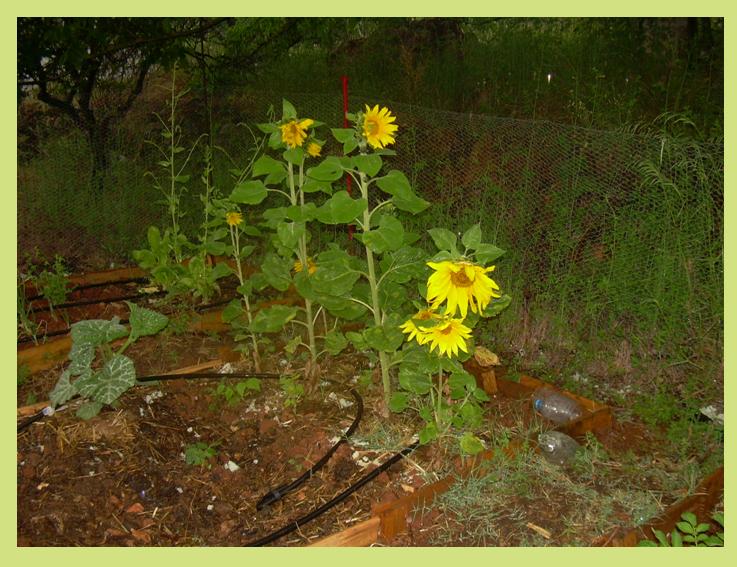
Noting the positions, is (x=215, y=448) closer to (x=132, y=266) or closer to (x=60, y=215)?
(x=132, y=266)

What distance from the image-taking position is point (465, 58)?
698cm

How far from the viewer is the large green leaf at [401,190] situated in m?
2.79

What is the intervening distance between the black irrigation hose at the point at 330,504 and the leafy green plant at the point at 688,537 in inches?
35.3

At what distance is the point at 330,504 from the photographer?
2627mm

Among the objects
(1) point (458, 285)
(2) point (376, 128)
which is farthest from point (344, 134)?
(1) point (458, 285)

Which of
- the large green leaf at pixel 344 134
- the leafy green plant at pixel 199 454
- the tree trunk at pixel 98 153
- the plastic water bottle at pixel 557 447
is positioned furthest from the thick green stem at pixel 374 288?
the tree trunk at pixel 98 153

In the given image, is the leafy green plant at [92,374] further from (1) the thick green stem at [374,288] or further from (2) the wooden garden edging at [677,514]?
(2) the wooden garden edging at [677,514]

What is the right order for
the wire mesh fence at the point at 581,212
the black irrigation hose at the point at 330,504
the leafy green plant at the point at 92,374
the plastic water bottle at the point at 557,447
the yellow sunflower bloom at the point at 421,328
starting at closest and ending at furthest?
the black irrigation hose at the point at 330,504
the yellow sunflower bloom at the point at 421,328
the plastic water bottle at the point at 557,447
the leafy green plant at the point at 92,374
the wire mesh fence at the point at 581,212

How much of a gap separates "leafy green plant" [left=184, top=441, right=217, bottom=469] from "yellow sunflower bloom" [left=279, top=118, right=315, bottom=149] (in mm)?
1324

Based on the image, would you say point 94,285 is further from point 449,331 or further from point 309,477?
point 449,331

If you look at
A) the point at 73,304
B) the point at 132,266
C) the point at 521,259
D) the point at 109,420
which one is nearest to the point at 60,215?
the point at 132,266

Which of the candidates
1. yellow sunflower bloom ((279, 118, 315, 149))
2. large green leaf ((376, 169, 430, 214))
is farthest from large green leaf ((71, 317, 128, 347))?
large green leaf ((376, 169, 430, 214))

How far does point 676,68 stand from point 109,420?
5180 millimetres

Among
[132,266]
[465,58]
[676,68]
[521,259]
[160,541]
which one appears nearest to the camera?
[160,541]
